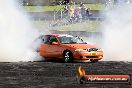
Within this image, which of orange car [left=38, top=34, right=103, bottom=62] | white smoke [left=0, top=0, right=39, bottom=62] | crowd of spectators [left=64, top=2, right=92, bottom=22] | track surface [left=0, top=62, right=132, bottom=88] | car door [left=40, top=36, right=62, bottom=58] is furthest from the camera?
crowd of spectators [left=64, top=2, right=92, bottom=22]

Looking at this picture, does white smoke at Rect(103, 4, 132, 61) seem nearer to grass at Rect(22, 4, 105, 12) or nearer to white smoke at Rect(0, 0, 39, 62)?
white smoke at Rect(0, 0, 39, 62)

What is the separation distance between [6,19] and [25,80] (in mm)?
11831

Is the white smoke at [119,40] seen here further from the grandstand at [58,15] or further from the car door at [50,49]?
the grandstand at [58,15]

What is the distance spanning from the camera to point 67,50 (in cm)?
2361

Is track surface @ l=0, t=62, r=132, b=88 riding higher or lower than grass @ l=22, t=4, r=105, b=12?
lower

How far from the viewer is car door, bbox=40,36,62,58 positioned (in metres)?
24.1

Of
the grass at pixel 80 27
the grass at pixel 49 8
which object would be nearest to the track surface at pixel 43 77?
the grass at pixel 80 27

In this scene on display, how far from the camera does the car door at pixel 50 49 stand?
79.0 ft

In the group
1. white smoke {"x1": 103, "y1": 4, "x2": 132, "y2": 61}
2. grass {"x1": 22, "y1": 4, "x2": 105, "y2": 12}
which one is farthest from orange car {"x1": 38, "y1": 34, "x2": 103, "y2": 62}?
grass {"x1": 22, "y1": 4, "x2": 105, "y2": 12}

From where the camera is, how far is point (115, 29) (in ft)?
95.8

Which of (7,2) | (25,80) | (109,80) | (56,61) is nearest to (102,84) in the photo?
(109,80)

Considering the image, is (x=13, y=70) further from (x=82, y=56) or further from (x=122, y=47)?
(x=122, y=47)

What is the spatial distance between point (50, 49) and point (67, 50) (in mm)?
1141

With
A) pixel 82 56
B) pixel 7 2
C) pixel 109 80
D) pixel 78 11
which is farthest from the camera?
pixel 78 11
